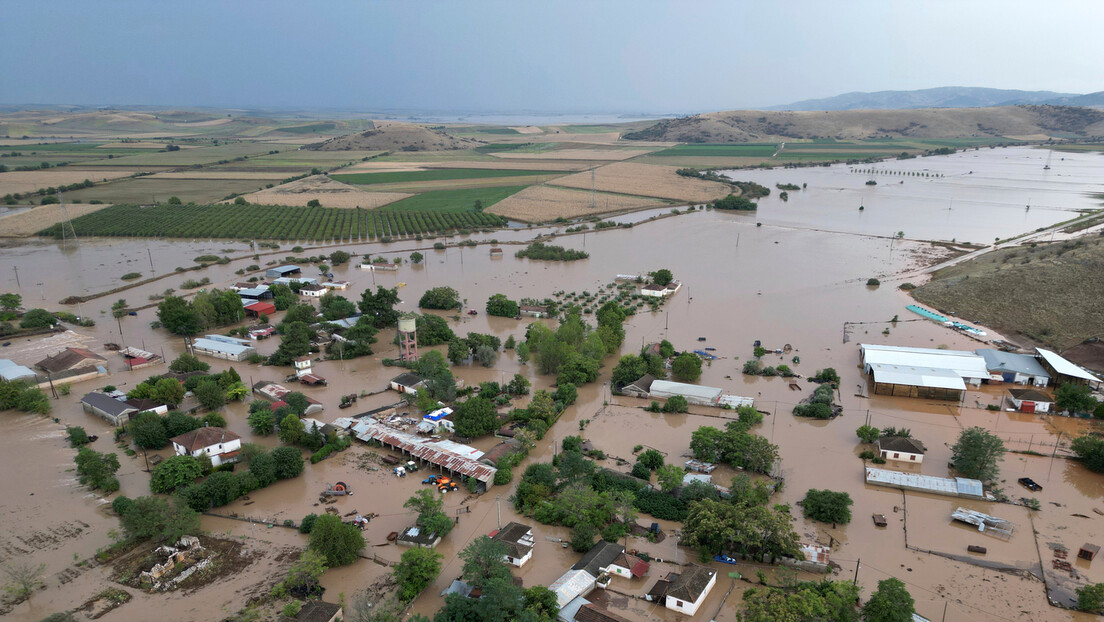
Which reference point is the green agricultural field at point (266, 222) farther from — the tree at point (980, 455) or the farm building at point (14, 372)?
the tree at point (980, 455)

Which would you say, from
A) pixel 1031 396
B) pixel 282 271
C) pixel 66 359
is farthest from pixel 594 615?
pixel 282 271

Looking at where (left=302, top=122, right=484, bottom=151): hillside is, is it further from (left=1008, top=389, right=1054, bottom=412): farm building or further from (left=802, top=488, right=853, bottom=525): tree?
(left=802, top=488, right=853, bottom=525): tree

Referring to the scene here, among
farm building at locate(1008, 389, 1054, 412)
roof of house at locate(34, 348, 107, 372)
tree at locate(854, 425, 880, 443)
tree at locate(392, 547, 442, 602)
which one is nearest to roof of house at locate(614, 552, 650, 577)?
tree at locate(392, 547, 442, 602)

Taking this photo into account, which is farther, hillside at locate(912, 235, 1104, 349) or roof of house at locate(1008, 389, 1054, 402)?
hillside at locate(912, 235, 1104, 349)

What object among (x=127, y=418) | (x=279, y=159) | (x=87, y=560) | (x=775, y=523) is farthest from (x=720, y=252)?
(x=279, y=159)

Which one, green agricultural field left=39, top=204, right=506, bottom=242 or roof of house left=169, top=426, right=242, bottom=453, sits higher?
green agricultural field left=39, top=204, right=506, bottom=242

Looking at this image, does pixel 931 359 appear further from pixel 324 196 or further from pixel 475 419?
pixel 324 196

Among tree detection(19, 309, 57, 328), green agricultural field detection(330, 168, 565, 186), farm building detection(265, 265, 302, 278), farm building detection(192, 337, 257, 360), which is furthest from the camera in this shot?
green agricultural field detection(330, 168, 565, 186)
